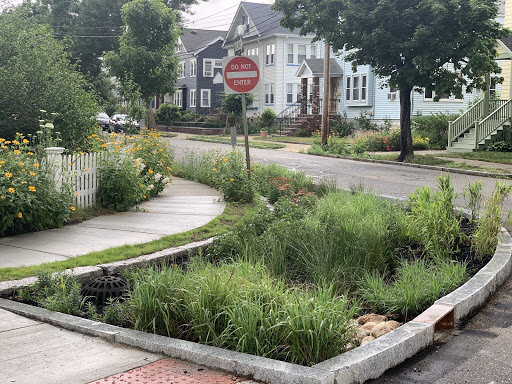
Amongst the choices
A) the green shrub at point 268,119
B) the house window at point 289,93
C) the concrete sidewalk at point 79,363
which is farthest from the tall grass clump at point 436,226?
the house window at point 289,93

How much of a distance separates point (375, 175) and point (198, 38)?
165 feet

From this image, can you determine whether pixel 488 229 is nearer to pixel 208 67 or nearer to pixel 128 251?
pixel 128 251

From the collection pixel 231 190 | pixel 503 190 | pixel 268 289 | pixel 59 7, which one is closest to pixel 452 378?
pixel 268 289

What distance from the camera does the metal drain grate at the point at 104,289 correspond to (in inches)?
235

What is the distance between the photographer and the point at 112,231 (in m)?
8.97

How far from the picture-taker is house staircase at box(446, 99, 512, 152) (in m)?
25.3

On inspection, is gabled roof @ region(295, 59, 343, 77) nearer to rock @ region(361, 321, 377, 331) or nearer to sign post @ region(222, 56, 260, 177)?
sign post @ region(222, 56, 260, 177)

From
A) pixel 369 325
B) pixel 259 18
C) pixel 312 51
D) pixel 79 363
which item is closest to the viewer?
pixel 79 363

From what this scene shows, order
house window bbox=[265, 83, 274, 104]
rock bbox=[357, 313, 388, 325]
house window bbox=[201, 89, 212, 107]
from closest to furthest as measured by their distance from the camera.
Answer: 1. rock bbox=[357, 313, 388, 325]
2. house window bbox=[265, 83, 274, 104]
3. house window bbox=[201, 89, 212, 107]

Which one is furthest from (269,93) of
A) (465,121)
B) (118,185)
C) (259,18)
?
(118,185)

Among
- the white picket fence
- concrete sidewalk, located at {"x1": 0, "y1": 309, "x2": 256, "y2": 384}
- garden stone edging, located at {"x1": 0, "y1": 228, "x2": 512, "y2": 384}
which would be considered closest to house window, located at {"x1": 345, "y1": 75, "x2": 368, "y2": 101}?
the white picket fence

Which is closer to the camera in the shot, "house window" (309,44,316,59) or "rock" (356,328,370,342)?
"rock" (356,328,370,342)

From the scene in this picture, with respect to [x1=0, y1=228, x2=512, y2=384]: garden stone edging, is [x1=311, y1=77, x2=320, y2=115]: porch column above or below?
above

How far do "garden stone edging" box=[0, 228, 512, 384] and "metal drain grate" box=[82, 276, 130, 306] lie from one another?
0.67m
